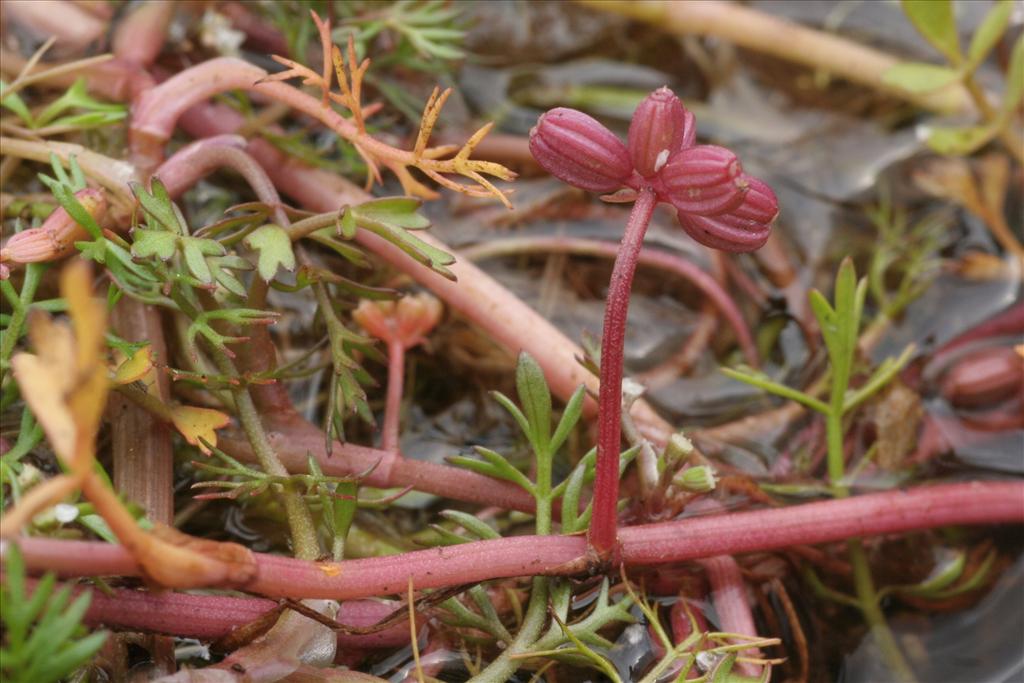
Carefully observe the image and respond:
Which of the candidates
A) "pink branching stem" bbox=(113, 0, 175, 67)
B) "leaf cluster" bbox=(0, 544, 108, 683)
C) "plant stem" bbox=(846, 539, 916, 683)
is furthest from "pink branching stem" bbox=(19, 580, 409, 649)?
"pink branching stem" bbox=(113, 0, 175, 67)

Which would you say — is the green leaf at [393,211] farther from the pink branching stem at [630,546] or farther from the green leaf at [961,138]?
the green leaf at [961,138]

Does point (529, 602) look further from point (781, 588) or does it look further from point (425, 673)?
point (781, 588)

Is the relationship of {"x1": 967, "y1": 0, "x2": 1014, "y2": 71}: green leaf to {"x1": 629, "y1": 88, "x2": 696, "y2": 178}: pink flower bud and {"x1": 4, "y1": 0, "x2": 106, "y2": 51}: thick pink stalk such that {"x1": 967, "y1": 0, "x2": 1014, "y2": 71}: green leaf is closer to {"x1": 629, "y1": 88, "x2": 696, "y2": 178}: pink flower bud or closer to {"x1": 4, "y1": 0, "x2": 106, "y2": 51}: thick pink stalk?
{"x1": 629, "y1": 88, "x2": 696, "y2": 178}: pink flower bud

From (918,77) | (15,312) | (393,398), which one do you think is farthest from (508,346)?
(918,77)

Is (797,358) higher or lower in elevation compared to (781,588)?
higher

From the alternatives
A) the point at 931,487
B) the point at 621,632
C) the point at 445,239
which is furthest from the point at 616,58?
the point at 621,632

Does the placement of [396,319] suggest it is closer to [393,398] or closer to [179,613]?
[393,398]
